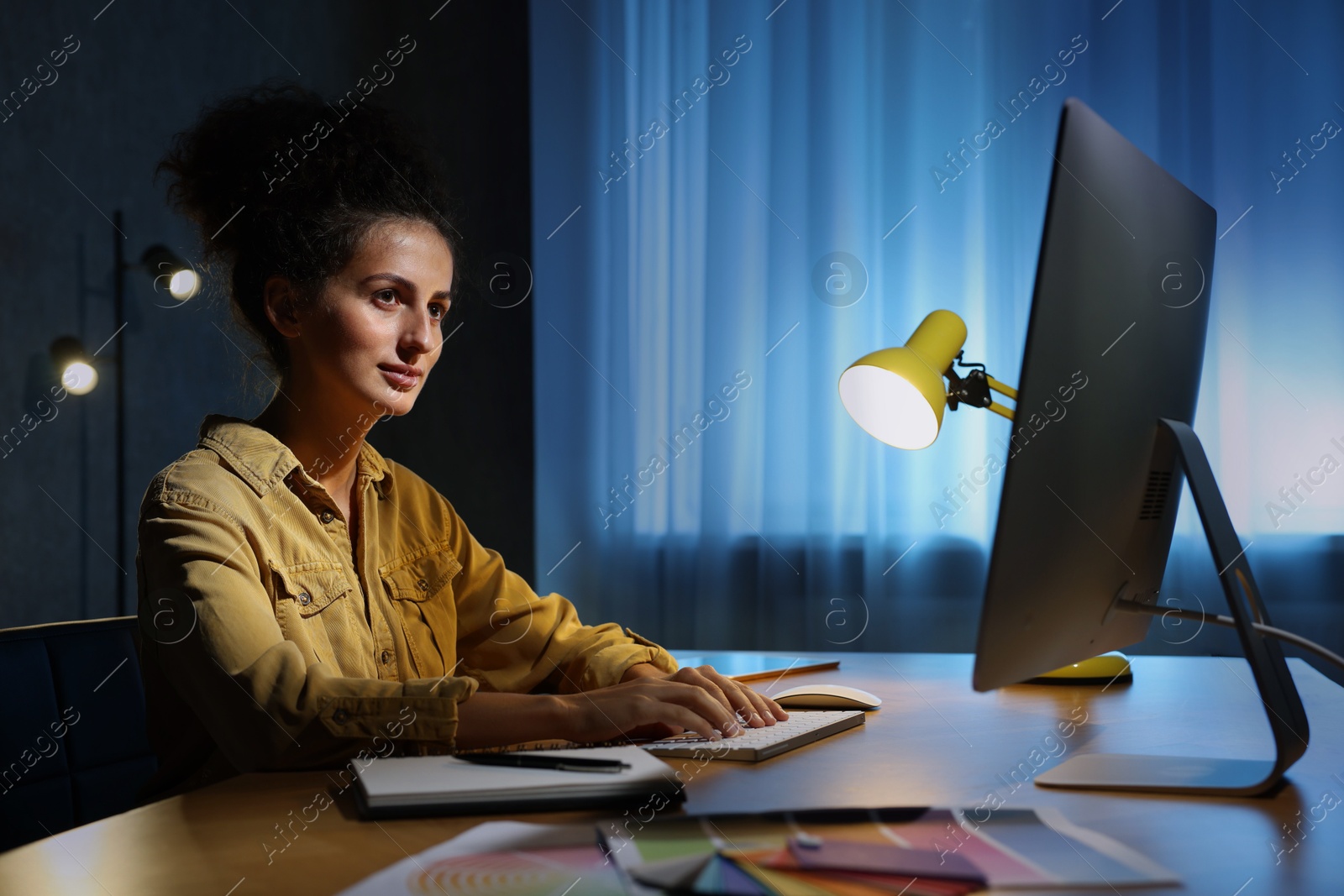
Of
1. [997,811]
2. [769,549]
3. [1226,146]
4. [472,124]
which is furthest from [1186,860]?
[472,124]

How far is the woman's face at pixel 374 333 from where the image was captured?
1.19 metres

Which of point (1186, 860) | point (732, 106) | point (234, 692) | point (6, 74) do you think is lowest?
point (1186, 860)

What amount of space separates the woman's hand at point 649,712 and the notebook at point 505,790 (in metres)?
0.15

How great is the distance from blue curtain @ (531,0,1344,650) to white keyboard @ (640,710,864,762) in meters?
1.74

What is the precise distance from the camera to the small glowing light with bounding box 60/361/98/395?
2.18 m

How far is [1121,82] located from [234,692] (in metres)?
2.52

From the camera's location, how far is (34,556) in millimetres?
2158

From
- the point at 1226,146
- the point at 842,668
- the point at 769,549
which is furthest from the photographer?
the point at 769,549

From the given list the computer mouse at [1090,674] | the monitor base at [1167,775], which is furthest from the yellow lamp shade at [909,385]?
the monitor base at [1167,775]

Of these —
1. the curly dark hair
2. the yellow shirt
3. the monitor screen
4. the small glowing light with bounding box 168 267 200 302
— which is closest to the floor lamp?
the small glowing light with bounding box 168 267 200 302

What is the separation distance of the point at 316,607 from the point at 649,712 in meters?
0.40

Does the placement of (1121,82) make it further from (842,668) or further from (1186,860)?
(1186,860)

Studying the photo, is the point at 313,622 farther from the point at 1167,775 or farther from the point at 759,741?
the point at 1167,775

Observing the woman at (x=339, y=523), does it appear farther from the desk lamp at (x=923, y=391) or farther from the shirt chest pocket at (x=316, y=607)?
the desk lamp at (x=923, y=391)
